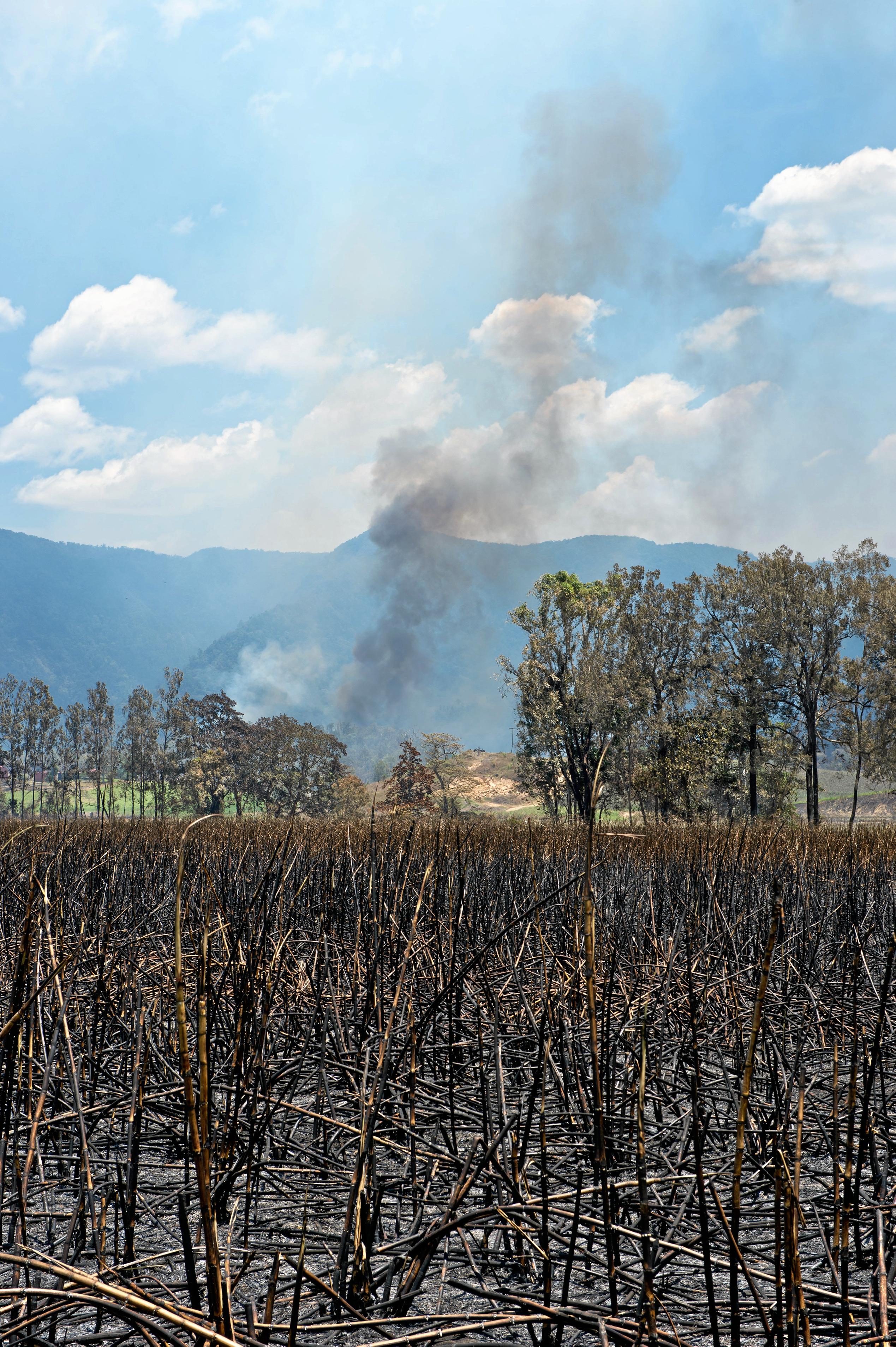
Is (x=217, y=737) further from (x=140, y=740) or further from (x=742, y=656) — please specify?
(x=742, y=656)

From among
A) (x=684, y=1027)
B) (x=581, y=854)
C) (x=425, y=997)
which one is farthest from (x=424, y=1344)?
(x=581, y=854)

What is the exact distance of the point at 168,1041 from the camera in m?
3.22

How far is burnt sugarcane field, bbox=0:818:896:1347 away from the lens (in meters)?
1.53

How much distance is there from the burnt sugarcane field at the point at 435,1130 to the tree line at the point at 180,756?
1269 inches

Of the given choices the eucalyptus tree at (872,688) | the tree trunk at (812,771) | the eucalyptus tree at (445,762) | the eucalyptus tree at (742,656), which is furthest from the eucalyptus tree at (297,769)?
the eucalyptus tree at (872,688)

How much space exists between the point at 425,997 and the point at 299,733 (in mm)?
42432

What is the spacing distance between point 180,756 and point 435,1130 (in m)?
53.9

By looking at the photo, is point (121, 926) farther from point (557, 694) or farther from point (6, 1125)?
point (557, 694)

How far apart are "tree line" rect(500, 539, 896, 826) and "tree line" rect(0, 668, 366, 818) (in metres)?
10.8

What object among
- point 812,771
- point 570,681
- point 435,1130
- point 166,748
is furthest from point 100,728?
point 435,1130

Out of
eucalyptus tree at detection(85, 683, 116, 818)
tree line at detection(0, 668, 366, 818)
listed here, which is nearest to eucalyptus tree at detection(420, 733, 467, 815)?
tree line at detection(0, 668, 366, 818)

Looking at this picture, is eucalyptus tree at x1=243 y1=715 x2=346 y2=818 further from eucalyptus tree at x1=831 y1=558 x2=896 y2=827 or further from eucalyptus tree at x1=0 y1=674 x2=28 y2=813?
eucalyptus tree at x1=831 y1=558 x2=896 y2=827

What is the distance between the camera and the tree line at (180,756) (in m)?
45.3

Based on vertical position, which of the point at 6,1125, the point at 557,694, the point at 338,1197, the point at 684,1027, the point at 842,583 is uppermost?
the point at 842,583
